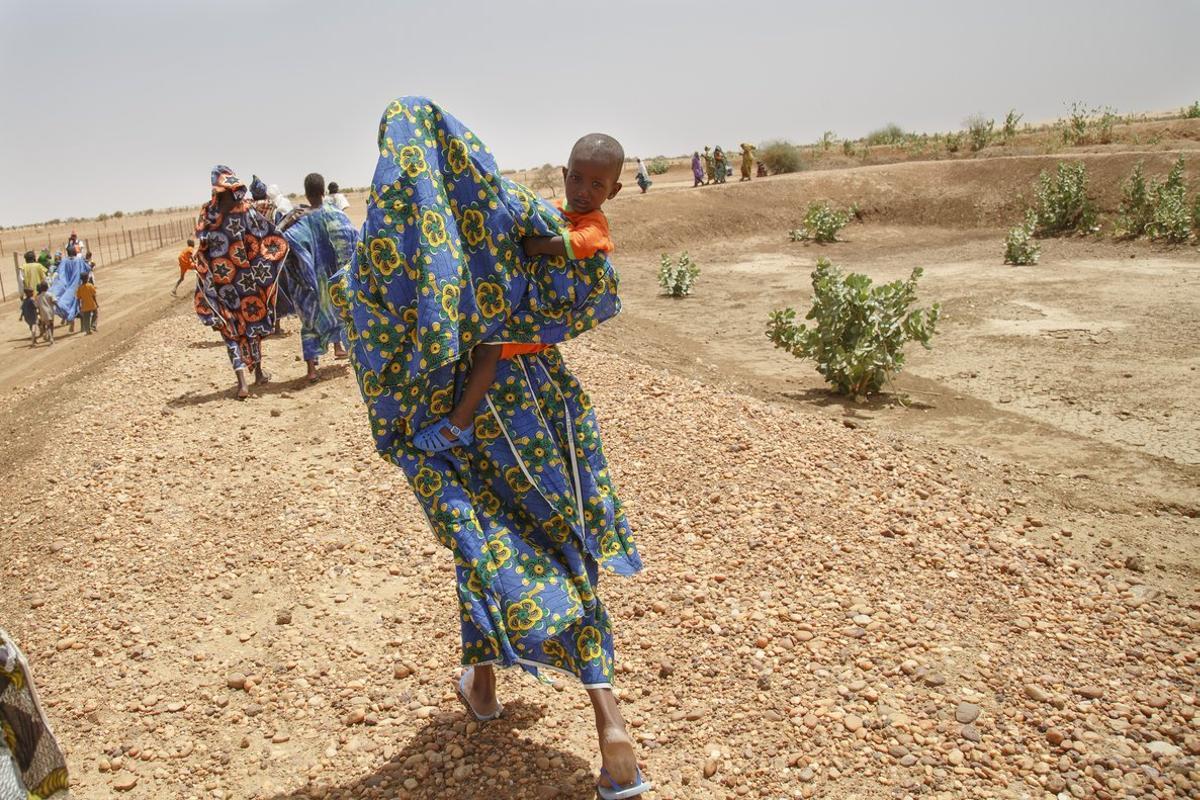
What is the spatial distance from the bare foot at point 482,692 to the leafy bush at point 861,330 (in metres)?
5.54

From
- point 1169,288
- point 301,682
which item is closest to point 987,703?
point 301,682

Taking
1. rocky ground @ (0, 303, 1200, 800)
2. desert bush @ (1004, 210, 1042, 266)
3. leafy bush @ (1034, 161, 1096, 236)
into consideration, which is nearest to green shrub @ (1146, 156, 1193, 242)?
leafy bush @ (1034, 161, 1096, 236)

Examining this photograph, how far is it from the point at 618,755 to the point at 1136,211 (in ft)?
61.8

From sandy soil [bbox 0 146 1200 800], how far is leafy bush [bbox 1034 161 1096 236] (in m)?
12.3

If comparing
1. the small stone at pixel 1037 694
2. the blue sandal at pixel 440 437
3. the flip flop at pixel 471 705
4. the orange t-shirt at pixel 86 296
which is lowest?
the small stone at pixel 1037 694

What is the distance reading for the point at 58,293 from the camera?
16.5 metres

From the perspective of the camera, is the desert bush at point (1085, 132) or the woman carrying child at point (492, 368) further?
the desert bush at point (1085, 132)

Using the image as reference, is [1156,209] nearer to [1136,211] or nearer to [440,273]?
[1136,211]

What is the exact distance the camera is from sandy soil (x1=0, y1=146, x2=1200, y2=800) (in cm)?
309

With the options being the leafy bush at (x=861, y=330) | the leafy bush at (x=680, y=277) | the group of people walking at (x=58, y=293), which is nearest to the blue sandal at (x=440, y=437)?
the leafy bush at (x=861, y=330)

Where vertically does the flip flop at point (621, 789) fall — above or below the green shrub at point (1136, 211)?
below

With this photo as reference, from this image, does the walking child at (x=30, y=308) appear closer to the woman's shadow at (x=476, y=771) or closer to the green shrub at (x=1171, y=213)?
the woman's shadow at (x=476, y=771)

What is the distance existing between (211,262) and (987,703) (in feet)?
21.5

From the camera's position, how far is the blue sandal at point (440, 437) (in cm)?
266
